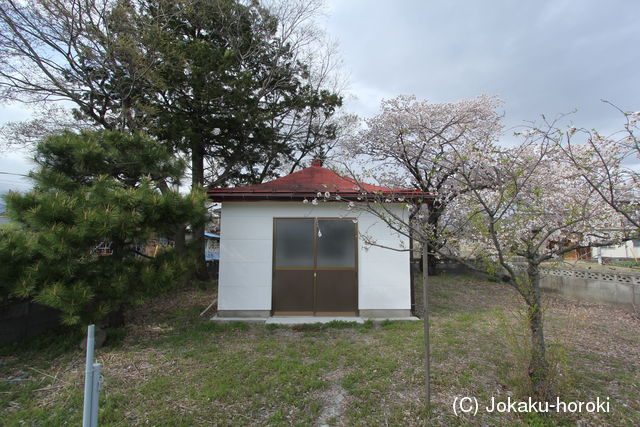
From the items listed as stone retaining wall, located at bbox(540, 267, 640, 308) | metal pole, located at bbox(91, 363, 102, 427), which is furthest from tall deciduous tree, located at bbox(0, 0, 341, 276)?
stone retaining wall, located at bbox(540, 267, 640, 308)

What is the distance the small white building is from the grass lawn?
54cm

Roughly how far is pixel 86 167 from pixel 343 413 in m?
4.31

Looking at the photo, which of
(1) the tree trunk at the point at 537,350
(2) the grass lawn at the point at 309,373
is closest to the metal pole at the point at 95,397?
(2) the grass lawn at the point at 309,373

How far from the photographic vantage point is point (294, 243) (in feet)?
17.7

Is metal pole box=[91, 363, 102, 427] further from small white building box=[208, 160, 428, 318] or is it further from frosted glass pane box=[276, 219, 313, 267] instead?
frosted glass pane box=[276, 219, 313, 267]

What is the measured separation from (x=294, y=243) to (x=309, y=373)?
2555mm

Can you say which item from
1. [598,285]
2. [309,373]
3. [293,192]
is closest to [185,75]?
[293,192]

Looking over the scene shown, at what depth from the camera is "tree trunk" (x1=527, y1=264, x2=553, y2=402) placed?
246cm

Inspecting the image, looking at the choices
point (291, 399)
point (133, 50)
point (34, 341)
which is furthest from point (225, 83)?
point (291, 399)

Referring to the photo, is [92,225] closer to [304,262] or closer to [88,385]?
[88,385]

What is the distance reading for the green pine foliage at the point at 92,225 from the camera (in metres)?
3.22

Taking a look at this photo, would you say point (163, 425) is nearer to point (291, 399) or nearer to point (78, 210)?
point (291, 399)

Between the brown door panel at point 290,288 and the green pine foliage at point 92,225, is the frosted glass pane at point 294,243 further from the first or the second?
the green pine foliage at point 92,225

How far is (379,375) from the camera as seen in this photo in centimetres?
310
